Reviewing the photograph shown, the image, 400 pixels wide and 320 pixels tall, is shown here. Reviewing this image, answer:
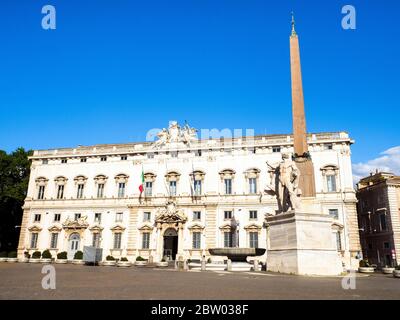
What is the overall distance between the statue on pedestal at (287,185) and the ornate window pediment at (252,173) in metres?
20.9

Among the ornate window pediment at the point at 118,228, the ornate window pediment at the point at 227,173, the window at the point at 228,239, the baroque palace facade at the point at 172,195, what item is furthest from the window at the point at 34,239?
the ornate window pediment at the point at 227,173

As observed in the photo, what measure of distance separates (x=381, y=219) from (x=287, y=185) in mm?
29126

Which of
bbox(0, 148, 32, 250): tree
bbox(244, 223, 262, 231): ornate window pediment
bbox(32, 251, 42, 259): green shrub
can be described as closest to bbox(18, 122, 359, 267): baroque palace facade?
bbox(244, 223, 262, 231): ornate window pediment

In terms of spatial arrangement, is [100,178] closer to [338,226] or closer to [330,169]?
[330,169]

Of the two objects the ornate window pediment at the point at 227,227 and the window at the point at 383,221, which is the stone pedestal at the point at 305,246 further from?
the window at the point at 383,221

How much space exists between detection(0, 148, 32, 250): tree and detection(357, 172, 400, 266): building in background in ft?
136

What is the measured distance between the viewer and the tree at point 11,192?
4481cm

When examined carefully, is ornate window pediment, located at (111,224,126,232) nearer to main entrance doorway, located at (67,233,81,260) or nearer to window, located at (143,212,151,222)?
window, located at (143,212,151,222)

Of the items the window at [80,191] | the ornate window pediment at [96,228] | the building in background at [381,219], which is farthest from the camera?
the window at [80,191]

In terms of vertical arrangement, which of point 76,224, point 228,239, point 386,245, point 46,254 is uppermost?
point 76,224

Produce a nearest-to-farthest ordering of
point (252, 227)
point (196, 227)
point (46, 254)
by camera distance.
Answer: point (252, 227) → point (196, 227) → point (46, 254)

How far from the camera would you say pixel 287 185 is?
15.5 meters

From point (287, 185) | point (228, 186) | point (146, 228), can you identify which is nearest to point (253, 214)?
point (228, 186)

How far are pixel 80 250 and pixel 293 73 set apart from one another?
1214 inches
